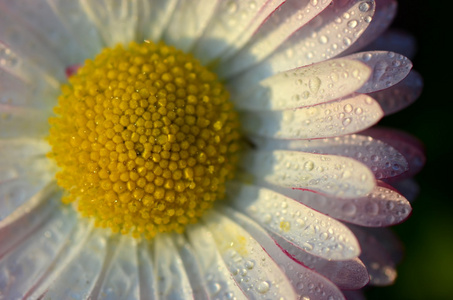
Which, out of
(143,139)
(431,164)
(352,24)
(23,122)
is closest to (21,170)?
(23,122)

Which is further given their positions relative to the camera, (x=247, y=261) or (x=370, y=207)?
(x=247, y=261)

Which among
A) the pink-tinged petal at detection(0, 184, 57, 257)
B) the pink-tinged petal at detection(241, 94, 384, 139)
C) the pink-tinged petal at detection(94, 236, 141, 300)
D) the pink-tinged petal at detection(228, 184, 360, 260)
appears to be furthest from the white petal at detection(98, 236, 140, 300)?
the pink-tinged petal at detection(241, 94, 384, 139)

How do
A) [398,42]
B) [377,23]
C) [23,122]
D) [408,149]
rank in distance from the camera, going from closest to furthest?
[377,23] → [408,149] → [23,122] → [398,42]

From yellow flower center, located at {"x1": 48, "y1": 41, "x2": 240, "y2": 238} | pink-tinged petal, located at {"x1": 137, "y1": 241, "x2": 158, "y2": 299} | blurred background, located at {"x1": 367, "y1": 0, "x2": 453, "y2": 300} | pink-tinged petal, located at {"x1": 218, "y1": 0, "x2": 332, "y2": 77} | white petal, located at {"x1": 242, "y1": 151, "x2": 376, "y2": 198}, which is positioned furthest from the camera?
blurred background, located at {"x1": 367, "y1": 0, "x2": 453, "y2": 300}

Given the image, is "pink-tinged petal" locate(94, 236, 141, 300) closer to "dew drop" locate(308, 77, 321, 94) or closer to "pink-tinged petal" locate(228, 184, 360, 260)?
"pink-tinged petal" locate(228, 184, 360, 260)

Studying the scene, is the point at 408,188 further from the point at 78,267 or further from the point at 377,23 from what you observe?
the point at 78,267

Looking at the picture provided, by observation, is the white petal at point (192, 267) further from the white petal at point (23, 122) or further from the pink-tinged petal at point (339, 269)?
the white petal at point (23, 122)

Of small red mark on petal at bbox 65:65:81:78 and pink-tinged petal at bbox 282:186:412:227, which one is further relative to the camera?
small red mark on petal at bbox 65:65:81:78

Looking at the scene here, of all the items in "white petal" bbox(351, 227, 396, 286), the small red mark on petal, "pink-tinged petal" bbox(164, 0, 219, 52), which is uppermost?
"pink-tinged petal" bbox(164, 0, 219, 52)
